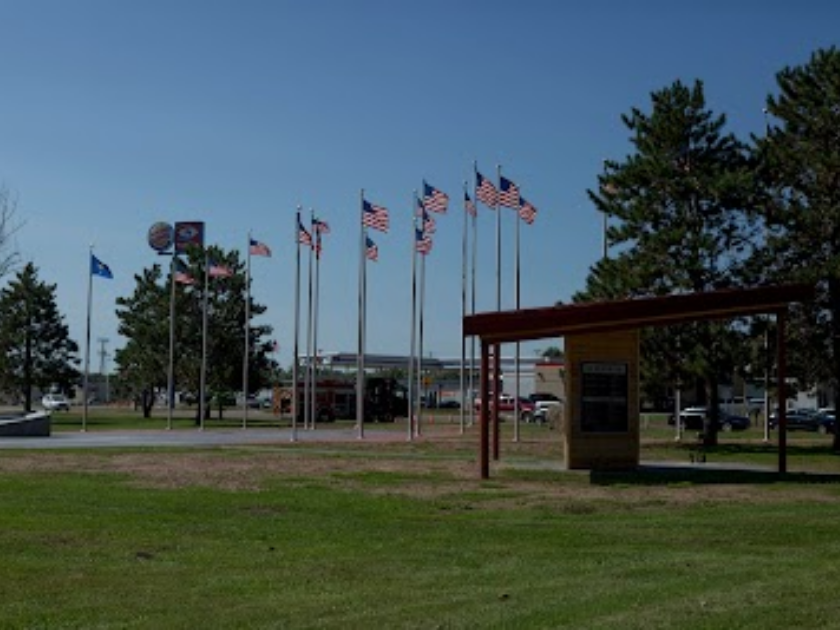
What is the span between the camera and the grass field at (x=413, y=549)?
9727 millimetres

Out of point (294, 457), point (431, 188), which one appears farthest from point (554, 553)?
point (431, 188)

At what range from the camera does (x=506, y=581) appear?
11.3 m

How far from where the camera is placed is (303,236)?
158 feet

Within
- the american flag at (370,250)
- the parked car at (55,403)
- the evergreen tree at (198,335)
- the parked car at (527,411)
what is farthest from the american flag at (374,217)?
the parked car at (55,403)

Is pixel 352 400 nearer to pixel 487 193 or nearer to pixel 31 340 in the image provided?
pixel 31 340

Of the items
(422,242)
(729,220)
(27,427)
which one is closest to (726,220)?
(729,220)

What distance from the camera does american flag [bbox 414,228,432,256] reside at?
155 ft

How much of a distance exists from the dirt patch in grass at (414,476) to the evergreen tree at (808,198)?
35.8 feet

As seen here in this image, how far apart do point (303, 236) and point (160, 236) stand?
42.2ft

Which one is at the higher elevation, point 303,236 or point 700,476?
point 303,236

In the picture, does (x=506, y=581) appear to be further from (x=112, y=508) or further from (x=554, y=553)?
(x=112, y=508)

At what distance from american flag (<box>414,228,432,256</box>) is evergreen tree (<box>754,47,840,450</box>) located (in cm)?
1276

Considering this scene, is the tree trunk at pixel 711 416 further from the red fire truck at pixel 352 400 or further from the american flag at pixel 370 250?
the red fire truck at pixel 352 400

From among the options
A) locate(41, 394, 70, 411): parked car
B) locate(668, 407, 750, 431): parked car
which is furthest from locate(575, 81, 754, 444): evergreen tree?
locate(41, 394, 70, 411): parked car
